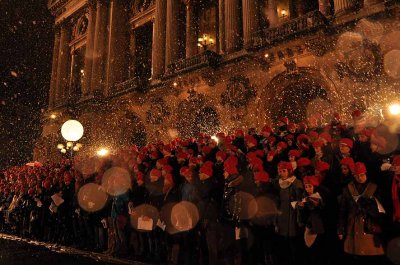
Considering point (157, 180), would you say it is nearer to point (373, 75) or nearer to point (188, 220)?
point (188, 220)

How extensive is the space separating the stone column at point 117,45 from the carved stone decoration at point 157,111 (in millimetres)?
6169

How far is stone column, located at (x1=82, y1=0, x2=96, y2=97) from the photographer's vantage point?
28688 mm

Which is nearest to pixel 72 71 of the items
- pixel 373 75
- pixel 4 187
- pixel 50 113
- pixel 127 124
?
pixel 50 113

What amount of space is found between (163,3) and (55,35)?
17463 millimetres

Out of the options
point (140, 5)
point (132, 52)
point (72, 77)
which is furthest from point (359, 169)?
point (72, 77)

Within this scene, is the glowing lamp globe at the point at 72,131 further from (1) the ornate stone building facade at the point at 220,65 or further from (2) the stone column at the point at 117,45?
(2) the stone column at the point at 117,45

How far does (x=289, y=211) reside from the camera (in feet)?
17.3

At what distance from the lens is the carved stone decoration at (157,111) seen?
69.0 ft

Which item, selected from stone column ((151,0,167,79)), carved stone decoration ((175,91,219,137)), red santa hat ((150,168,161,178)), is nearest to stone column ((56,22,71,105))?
stone column ((151,0,167,79))

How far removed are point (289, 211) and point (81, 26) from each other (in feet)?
109

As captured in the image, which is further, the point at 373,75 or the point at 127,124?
the point at 127,124

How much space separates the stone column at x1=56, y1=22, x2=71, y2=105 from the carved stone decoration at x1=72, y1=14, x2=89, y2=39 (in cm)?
139

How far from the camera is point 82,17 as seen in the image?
32.8 m

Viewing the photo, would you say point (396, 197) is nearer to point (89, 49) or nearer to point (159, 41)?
point (159, 41)
